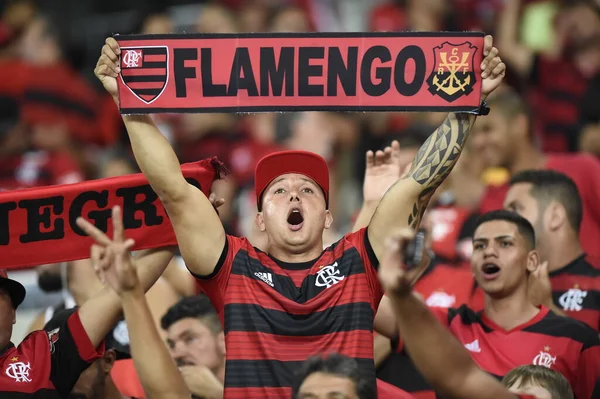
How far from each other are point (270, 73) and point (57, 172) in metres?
5.71

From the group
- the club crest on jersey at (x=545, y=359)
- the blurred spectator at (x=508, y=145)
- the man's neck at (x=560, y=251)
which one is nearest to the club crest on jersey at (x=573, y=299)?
the man's neck at (x=560, y=251)

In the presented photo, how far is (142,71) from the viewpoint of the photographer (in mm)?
5789

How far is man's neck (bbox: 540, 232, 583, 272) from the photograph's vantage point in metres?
7.56

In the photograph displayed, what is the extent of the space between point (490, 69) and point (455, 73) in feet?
0.52

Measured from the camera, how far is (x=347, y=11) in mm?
12555

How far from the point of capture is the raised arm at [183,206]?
554cm

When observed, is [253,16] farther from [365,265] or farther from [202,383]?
[365,265]

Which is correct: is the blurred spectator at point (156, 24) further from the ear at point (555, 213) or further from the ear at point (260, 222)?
the ear at point (260, 222)

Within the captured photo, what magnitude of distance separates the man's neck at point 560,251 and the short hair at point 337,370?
292cm

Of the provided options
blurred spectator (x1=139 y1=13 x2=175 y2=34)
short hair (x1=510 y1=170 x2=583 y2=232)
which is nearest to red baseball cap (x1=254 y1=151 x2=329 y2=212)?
short hair (x1=510 y1=170 x2=583 y2=232)

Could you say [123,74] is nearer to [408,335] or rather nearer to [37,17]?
[408,335]

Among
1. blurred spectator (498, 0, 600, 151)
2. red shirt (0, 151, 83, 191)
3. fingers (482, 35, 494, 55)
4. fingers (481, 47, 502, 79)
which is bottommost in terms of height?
red shirt (0, 151, 83, 191)

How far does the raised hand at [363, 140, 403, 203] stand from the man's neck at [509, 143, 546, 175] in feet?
8.88

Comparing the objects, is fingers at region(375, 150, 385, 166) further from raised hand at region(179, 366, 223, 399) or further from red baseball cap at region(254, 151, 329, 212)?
raised hand at region(179, 366, 223, 399)
